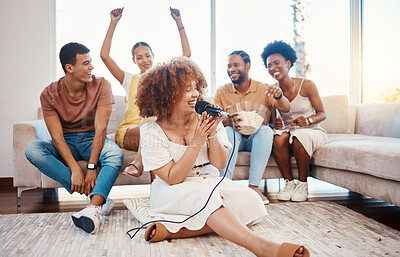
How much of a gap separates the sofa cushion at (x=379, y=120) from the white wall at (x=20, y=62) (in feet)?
9.99

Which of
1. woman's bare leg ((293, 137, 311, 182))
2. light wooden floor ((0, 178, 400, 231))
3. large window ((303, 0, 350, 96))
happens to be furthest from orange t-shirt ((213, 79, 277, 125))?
large window ((303, 0, 350, 96))

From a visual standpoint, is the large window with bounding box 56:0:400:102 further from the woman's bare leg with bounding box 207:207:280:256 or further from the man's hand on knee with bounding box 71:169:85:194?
the woman's bare leg with bounding box 207:207:280:256

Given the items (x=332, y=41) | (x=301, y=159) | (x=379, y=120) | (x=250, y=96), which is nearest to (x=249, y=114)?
(x=250, y=96)

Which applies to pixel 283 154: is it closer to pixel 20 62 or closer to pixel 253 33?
pixel 253 33

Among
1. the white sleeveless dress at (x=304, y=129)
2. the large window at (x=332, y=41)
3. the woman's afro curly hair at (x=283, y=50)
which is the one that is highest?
the large window at (x=332, y=41)

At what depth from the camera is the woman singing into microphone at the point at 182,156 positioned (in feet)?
5.44

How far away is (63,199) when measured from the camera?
2787mm

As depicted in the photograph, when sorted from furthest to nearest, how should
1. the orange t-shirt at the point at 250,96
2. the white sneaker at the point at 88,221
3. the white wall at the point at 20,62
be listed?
the white wall at the point at 20,62 < the orange t-shirt at the point at 250,96 < the white sneaker at the point at 88,221

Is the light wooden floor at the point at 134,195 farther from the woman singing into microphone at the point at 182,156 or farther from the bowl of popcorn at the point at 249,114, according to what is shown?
the woman singing into microphone at the point at 182,156

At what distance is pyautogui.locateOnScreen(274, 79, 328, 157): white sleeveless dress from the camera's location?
8.55 feet

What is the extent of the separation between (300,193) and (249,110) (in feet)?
2.30

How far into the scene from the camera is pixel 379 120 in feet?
10.5

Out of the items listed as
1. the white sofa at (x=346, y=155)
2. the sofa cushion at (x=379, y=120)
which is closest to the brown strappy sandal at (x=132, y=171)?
the white sofa at (x=346, y=155)

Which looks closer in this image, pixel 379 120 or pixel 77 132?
pixel 77 132
